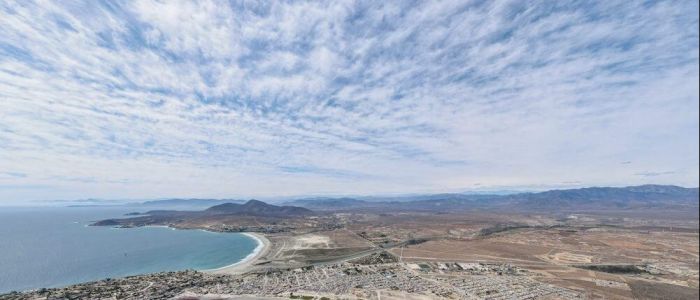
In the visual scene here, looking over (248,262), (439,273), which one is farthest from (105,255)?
(439,273)

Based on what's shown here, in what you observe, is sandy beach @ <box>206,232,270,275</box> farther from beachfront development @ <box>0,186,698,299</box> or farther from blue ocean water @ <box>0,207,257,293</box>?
blue ocean water @ <box>0,207,257,293</box>

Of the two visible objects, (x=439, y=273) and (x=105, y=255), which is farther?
(x=105, y=255)

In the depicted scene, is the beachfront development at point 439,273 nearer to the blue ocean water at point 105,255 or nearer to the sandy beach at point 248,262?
the sandy beach at point 248,262

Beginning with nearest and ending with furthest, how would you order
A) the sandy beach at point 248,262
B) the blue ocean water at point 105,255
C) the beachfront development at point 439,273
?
1. the beachfront development at point 439,273
2. the blue ocean water at point 105,255
3. the sandy beach at point 248,262

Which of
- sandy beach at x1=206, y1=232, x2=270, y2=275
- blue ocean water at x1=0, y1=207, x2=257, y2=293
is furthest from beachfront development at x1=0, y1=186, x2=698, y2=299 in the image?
blue ocean water at x1=0, y1=207, x2=257, y2=293

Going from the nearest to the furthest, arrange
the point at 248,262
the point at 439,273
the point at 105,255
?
1. the point at 439,273
2. the point at 248,262
3. the point at 105,255

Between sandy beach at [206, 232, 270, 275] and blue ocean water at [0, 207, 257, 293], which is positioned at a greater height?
blue ocean water at [0, 207, 257, 293]

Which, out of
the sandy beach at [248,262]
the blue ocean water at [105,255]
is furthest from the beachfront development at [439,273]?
the blue ocean water at [105,255]

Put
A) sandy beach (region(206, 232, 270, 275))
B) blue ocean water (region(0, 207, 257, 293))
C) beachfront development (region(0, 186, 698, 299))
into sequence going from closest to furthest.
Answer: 1. beachfront development (region(0, 186, 698, 299))
2. blue ocean water (region(0, 207, 257, 293))
3. sandy beach (region(206, 232, 270, 275))

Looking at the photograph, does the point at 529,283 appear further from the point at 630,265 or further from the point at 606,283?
the point at 630,265

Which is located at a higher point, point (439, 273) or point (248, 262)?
point (248, 262)

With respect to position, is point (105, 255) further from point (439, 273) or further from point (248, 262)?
point (439, 273)

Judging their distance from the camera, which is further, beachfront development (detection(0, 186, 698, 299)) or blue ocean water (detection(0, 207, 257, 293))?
blue ocean water (detection(0, 207, 257, 293))
